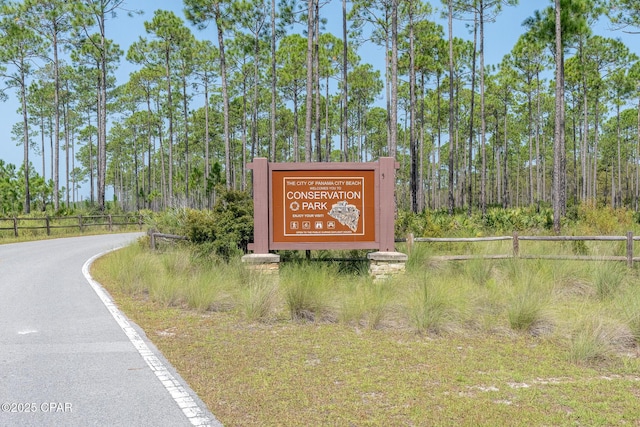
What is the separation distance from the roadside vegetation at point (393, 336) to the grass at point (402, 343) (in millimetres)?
24

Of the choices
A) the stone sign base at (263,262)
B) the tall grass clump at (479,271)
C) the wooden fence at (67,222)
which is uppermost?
the wooden fence at (67,222)

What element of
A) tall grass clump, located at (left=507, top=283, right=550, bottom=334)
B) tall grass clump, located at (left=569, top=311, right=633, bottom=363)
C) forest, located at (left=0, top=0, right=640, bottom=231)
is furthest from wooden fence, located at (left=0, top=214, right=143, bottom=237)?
tall grass clump, located at (left=569, top=311, right=633, bottom=363)

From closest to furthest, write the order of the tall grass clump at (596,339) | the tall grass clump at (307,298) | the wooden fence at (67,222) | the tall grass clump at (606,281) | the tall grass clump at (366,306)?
the tall grass clump at (596,339) < the tall grass clump at (366,306) < the tall grass clump at (307,298) < the tall grass clump at (606,281) < the wooden fence at (67,222)

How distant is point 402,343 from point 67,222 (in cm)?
2873

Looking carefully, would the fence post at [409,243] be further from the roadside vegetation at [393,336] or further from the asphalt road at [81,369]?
the asphalt road at [81,369]

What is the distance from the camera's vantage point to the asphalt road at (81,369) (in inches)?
165

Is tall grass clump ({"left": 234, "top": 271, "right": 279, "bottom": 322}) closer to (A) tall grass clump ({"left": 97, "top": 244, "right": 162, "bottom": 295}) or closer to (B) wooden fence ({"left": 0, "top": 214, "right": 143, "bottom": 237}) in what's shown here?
(A) tall grass clump ({"left": 97, "top": 244, "right": 162, "bottom": 295})

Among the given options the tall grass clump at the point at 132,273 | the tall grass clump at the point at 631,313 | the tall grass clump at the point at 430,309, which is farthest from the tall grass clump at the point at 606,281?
the tall grass clump at the point at 132,273

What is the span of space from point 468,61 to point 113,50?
29270mm

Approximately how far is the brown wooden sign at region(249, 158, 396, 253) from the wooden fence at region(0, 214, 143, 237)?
67.1 feet

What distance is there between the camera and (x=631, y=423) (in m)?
4.12

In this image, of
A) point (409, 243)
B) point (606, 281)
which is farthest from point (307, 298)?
point (606, 281)

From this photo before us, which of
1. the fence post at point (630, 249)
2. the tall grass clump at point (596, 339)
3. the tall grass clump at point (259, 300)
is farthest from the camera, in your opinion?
the fence post at point (630, 249)

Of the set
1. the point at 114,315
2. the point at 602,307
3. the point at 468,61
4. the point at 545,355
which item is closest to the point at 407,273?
the point at 602,307
